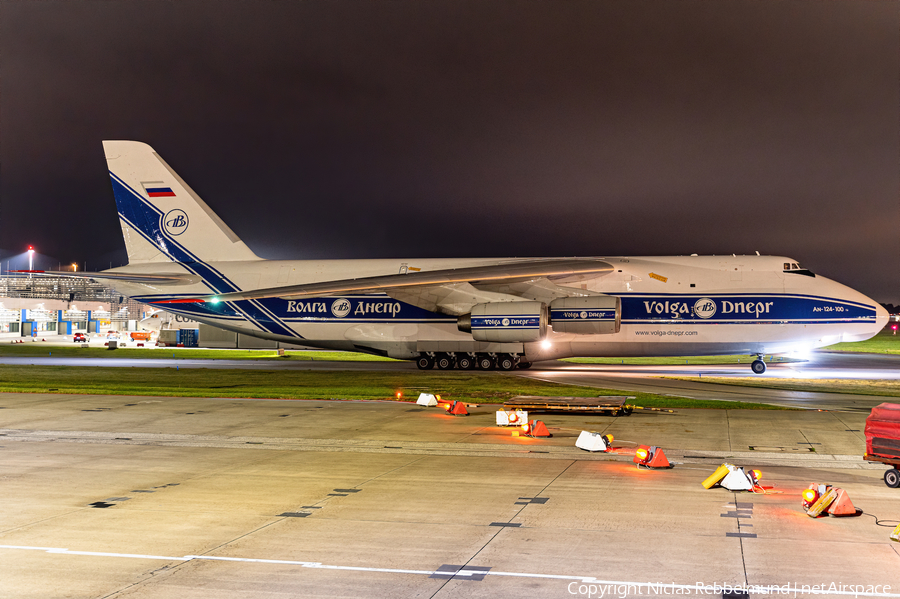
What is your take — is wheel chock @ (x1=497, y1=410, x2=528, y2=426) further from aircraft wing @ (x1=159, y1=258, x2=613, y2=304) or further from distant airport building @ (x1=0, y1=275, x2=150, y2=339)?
distant airport building @ (x1=0, y1=275, x2=150, y2=339)

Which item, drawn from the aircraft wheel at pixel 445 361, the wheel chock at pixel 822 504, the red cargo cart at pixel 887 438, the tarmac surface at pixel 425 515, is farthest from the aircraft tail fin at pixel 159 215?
the wheel chock at pixel 822 504

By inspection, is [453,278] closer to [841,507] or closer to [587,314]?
[587,314]

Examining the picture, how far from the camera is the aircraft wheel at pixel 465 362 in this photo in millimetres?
30828

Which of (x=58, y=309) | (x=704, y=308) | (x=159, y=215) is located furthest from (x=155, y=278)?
(x=58, y=309)

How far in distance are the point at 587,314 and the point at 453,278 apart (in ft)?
16.9

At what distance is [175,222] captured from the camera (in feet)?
106

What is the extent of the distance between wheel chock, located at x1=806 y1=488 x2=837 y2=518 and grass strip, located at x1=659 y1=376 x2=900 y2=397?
15058mm

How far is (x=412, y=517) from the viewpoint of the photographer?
785 cm

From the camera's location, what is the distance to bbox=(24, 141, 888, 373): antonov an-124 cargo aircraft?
27.2 meters

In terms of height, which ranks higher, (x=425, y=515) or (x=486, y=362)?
(x=486, y=362)

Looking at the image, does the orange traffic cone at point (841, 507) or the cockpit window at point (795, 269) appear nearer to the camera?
the orange traffic cone at point (841, 507)

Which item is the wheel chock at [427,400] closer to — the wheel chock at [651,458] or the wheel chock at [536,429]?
the wheel chock at [536,429]

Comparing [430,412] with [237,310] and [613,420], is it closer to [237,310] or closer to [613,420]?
[613,420]

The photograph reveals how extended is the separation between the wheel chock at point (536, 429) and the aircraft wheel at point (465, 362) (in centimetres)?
1703
